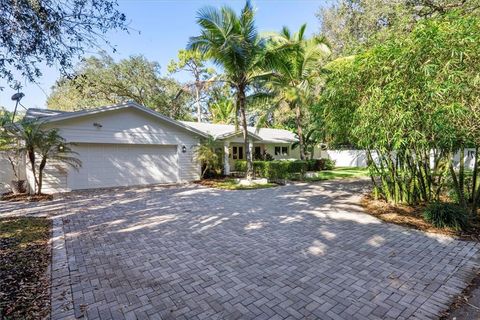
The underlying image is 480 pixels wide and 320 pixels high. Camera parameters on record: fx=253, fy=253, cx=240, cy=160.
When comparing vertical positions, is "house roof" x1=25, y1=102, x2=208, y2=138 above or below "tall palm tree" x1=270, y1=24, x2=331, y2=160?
below

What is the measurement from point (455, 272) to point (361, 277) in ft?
5.05

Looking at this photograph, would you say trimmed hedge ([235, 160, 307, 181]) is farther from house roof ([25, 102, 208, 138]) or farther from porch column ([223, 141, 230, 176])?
house roof ([25, 102, 208, 138])

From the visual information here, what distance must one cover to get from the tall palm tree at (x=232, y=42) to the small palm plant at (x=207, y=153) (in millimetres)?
3944

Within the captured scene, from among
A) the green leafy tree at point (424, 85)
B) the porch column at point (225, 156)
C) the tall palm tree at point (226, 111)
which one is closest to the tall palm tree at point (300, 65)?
the porch column at point (225, 156)

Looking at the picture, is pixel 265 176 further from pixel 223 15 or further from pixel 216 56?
pixel 223 15

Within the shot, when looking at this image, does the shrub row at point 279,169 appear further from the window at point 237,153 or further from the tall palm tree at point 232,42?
the tall palm tree at point 232,42

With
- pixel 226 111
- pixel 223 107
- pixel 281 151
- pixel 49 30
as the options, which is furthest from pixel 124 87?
pixel 49 30

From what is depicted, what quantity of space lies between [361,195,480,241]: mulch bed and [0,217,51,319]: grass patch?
23.9ft

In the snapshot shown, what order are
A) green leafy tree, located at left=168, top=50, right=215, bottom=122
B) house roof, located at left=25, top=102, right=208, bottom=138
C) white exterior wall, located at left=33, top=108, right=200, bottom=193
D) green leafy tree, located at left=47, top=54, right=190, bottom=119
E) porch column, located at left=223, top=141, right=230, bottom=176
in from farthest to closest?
green leafy tree, located at left=168, top=50, right=215, bottom=122
green leafy tree, located at left=47, top=54, right=190, bottom=119
porch column, located at left=223, top=141, right=230, bottom=176
white exterior wall, located at left=33, top=108, right=200, bottom=193
house roof, located at left=25, top=102, right=208, bottom=138

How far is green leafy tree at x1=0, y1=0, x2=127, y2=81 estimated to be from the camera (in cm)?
379

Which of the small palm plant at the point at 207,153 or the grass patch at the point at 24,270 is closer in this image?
the grass patch at the point at 24,270

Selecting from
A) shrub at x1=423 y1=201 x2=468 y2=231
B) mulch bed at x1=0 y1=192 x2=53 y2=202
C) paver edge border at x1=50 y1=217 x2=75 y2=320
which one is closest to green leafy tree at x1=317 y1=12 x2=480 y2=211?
shrub at x1=423 y1=201 x2=468 y2=231

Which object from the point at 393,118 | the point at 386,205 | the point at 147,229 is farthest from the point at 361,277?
the point at 386,205

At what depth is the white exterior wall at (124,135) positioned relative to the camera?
36.2 ft
